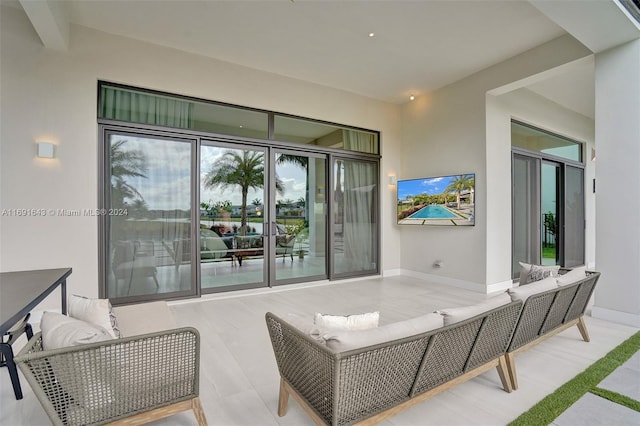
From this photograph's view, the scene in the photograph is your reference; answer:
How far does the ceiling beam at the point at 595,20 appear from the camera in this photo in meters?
3.01

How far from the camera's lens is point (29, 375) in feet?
4.20

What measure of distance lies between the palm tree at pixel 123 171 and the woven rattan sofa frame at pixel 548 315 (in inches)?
177

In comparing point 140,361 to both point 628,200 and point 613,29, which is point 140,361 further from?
point 613,29

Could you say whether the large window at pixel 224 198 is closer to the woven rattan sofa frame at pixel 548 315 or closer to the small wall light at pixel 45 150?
the small wall light at pixel 45 150

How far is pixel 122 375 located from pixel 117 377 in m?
0.02

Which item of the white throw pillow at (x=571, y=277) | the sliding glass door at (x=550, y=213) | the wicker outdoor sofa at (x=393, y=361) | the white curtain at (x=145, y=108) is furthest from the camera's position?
the sliding glass door at (x=550, y=213)

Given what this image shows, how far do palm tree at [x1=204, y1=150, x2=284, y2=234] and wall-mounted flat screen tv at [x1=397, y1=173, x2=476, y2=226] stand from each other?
290cm

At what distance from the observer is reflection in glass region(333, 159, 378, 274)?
5984 mm

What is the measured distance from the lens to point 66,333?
147 centimetres

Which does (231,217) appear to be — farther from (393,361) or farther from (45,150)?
(393,361)

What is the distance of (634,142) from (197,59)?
18.4ft

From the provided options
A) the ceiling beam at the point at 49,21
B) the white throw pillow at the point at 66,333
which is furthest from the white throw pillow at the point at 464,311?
the ceiling beam at the point at 49,21

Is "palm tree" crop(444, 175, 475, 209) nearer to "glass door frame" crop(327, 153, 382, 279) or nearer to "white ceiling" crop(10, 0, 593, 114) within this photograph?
"glass door frame" crop(327, 153, 382, 279)

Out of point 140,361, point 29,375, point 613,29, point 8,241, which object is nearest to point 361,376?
point 140,361
